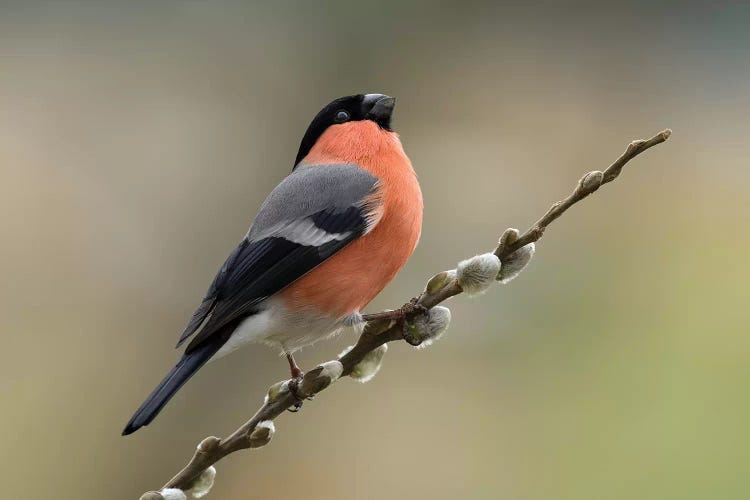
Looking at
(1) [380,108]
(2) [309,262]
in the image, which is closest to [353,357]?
(2) [309,262]

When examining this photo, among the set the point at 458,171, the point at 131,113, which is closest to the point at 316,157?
the point at 458,171

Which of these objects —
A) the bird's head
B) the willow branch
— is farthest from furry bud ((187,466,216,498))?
the bird's head

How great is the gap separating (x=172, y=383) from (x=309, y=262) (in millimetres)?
235

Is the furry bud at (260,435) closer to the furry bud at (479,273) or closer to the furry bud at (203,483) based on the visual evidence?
the furry bud at (203,483)

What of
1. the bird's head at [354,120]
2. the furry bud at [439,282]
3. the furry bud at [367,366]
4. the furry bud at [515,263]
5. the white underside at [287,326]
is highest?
the bird's head at [354,120]

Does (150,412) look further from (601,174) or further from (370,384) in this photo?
(370,384)

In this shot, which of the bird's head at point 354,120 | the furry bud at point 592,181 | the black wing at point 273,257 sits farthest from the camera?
the bird's head at point 354,120

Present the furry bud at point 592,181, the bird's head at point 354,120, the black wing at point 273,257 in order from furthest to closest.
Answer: the bird's head at point 354,120 → the black wing at point 273,257 → the furry bud at point 592,181

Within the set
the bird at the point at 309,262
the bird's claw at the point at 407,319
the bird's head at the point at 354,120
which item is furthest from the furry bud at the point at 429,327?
the bird's head at the point at 354,120

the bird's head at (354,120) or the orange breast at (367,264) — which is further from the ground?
the bird's head at (354,120)

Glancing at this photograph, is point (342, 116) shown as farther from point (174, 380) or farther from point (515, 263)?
point (515, 263)

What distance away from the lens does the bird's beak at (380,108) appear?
1120mm

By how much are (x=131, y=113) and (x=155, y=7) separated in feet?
0.89

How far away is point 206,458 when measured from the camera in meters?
0.54
